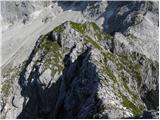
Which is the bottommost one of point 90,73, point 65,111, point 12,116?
point 12,116

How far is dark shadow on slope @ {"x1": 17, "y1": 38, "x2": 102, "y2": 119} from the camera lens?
129500 millimetres

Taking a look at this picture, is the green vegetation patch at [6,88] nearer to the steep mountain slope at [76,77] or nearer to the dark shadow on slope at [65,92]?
the steep mountain slope at [76,77]

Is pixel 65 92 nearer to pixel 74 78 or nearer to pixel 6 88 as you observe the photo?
pixel 74 78

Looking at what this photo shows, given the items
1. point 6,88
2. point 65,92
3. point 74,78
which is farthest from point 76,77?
point 6,88

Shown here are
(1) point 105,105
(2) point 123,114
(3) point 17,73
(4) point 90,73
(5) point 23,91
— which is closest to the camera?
(2) point 123,114

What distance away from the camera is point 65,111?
140375 millimetres

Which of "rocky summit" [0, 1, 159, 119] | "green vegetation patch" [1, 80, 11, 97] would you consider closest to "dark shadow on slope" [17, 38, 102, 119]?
"rocky summit" [0, 1, 159, 119]

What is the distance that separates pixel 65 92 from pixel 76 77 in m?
7.44

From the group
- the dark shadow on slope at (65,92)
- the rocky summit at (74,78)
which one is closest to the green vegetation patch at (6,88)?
the rocky summit at (74,78)

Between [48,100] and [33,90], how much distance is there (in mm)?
9562

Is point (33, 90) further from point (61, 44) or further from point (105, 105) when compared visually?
point (105, 105)

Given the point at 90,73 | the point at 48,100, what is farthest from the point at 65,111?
the point at 48,100

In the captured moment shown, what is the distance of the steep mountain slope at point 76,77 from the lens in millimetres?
133500

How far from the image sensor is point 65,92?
153m
